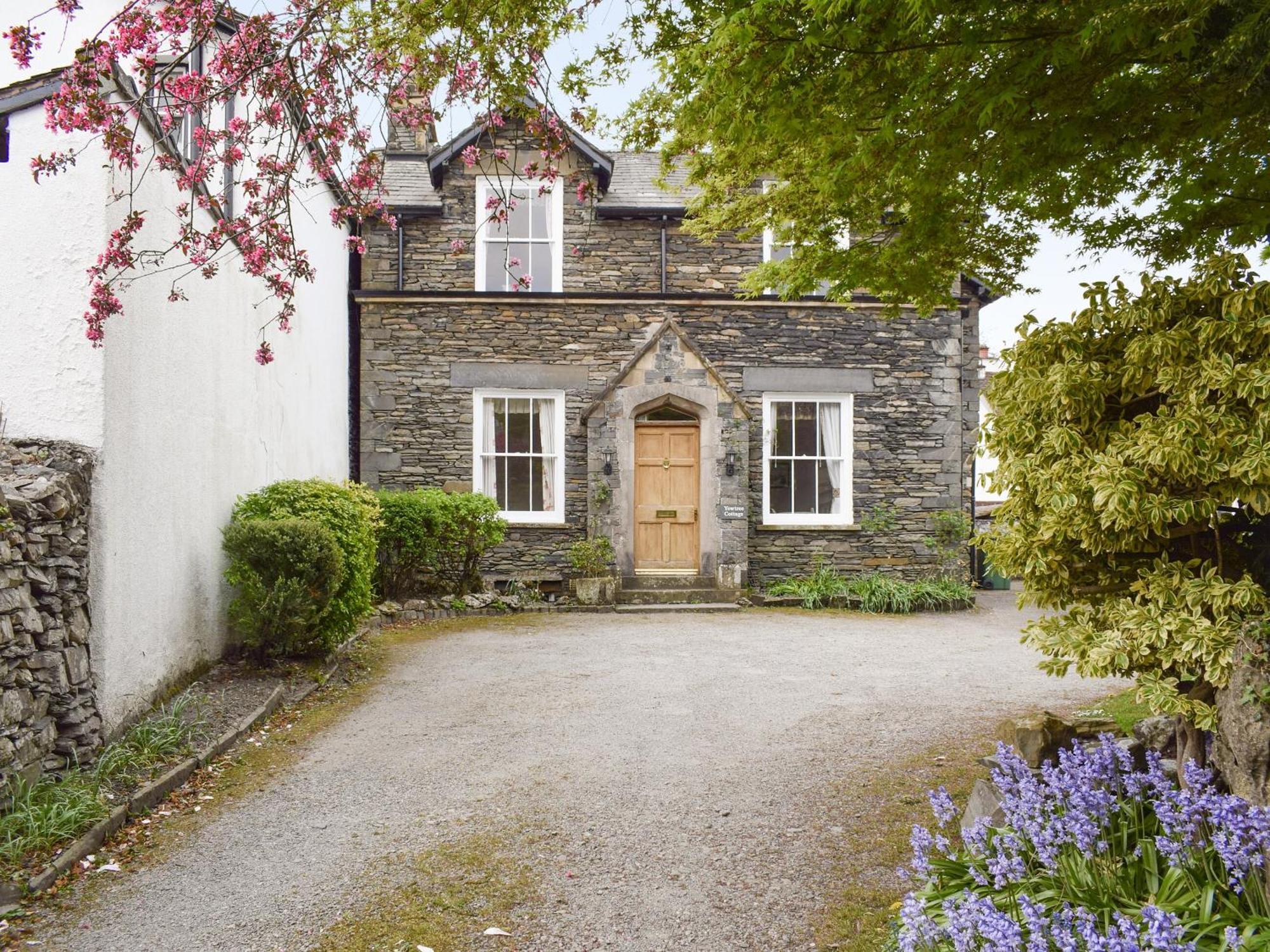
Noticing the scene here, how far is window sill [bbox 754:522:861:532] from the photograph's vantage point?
1393cm

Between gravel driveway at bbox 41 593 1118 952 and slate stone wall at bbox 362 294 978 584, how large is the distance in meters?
4.24

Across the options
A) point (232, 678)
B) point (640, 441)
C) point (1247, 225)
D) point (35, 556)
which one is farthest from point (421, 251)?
point (1247, 225)

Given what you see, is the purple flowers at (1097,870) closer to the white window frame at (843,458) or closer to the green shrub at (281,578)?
the green shrub at (281,578)

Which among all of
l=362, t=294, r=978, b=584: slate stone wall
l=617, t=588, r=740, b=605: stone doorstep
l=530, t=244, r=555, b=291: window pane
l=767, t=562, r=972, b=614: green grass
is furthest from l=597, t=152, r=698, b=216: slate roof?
l=767, t=562, r=972, b=614: green grass

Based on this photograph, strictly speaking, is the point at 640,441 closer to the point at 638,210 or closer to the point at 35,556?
the point at 638,210

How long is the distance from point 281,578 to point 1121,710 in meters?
6.47

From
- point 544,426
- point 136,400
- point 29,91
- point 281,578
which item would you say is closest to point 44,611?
point 136,400

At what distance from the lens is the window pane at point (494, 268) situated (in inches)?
548

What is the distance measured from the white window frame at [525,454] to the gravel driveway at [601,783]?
13.4ft

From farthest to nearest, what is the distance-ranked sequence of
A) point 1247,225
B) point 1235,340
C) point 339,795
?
1. point 339,795
2. point 1247,225
3. point 1235,340

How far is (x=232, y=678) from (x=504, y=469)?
23.3 feet

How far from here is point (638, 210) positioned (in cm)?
1376

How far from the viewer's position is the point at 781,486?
14.2 m

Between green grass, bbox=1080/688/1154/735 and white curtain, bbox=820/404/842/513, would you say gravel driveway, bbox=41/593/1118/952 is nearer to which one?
green grass, bbox=1080/688/1154/735
